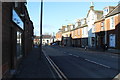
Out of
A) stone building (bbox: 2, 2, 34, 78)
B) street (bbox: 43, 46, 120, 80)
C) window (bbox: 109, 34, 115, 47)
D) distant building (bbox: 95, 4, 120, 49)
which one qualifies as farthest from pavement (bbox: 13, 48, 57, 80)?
window (bbox: 109, 34, 115, 47)

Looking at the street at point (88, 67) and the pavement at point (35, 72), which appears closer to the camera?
the pavement at point (35, 72)

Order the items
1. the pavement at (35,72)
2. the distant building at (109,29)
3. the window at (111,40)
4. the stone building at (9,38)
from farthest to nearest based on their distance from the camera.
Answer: the window at (111,40), the distant building at (109,29), the pavement at (35,72), the stone building at (9,38)

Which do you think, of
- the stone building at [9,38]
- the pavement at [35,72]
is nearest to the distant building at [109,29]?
the pavement at [35,72]

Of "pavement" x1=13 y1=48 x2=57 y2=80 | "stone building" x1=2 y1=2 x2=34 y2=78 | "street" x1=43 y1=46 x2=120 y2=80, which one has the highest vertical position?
"stone building" x1=2 y1=2 x2=34 y2=78

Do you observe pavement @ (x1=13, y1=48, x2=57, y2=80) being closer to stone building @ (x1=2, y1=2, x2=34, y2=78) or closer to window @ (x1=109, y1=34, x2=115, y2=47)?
stone building @ (x1=2, y1=2, x2=34, y2=78)

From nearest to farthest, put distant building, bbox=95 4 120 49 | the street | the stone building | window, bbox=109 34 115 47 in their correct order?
the stone building, the street, distant building, bbox=95 4 120 49, window, bbox=109 34 115 47

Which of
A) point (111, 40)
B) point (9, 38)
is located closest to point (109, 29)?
point (111, 40)

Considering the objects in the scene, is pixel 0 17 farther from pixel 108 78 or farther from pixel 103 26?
pixel 103 26

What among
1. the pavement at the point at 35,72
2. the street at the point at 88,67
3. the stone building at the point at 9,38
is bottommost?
the street at the point at 88,67

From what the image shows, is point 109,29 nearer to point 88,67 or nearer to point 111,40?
point 111,40

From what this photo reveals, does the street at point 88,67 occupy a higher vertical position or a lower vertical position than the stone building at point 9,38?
lower

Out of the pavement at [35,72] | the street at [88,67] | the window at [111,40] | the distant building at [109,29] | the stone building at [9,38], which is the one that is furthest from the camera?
the window at [111,40]

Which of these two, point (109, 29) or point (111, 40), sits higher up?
point (109, 29)

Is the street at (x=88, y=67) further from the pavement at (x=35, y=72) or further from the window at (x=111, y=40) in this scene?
the window at (x=111, y=40)
